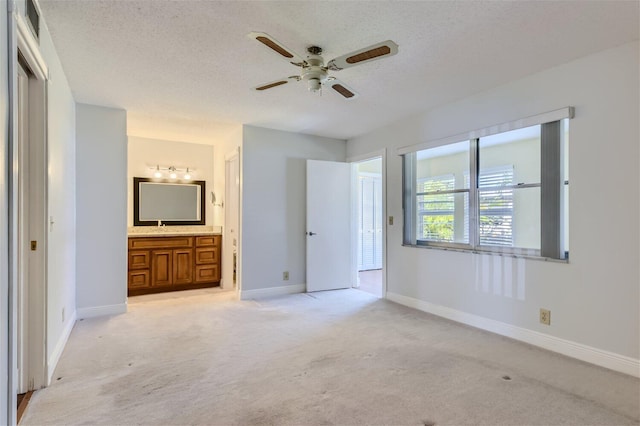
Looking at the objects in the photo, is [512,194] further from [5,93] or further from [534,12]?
[5,93]

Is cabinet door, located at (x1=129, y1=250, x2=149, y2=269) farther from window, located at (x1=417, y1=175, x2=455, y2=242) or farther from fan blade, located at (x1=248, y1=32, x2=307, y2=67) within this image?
fan blade, located at (x1=248, y1=32, x2=307, y2=67)

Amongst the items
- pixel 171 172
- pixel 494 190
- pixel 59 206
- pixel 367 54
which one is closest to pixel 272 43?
pixel 367 54

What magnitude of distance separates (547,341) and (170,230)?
16.8 feet

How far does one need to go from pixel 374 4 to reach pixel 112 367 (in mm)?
2970

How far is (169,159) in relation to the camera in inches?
218

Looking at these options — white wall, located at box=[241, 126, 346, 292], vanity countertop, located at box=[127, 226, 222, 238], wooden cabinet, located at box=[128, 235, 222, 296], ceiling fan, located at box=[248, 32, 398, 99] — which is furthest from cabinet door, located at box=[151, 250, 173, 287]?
ceiling fan, located at box=[248, 32, 398, 99]

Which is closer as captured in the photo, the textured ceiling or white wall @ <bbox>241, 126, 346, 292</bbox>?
the textured ceiling

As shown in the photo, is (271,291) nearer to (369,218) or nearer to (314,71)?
(369,218)

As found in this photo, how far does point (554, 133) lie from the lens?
282 centimetres

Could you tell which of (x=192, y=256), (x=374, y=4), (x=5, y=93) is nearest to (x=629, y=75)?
(x=374, y=4)

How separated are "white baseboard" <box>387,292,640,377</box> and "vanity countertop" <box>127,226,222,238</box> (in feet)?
11.5

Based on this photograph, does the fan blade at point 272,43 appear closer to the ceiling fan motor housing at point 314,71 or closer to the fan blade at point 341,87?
the ceiling fan motor housing at point 314,71

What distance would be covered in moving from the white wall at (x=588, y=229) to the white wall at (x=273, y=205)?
2382 millimetres

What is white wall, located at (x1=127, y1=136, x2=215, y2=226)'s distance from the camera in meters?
5.30
